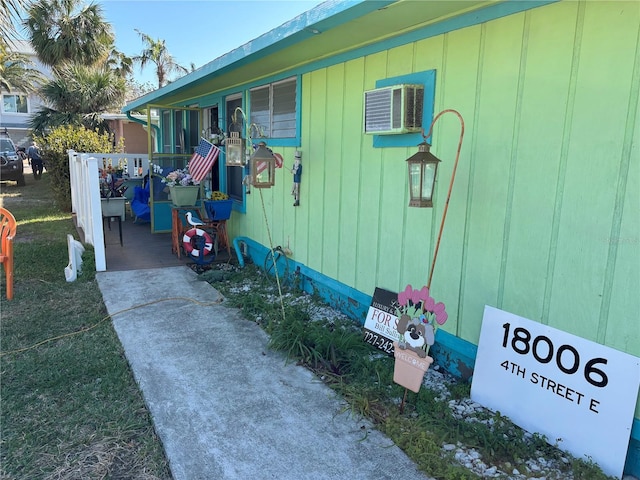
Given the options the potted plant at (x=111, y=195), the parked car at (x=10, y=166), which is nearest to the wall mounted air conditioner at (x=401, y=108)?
the potted plant at (x=111, y=195)

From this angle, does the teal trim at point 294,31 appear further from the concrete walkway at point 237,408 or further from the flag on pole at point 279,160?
the concrete walkway at point 237,408

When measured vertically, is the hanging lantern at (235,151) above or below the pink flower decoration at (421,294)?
above

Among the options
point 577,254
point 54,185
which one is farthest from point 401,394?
point 54,185

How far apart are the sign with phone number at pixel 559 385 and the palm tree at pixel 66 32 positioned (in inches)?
814

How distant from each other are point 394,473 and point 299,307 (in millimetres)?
2161

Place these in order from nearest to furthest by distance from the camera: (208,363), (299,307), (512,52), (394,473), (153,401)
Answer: (394,473), (512,52), (153,401), (208,363), (299,307)

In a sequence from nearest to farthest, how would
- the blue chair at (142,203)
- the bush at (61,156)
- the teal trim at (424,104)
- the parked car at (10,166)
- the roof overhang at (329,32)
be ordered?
the roof overhang at (329,32) → the teal trim at (424,104) → the blue chair at (142,203) → the bush at (61,156) → the parked car at (10,166)

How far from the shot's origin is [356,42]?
355cm

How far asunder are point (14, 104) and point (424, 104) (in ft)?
105

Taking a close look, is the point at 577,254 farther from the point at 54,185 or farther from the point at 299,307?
the point at 54,185

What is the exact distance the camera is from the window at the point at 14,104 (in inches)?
1073

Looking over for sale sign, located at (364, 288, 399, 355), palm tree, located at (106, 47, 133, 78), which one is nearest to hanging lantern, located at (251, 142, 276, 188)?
for sale sign, located at (364, 288, 399, 355)

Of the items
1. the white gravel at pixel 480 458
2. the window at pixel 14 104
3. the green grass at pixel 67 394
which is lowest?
the green grass at pixel 67 394

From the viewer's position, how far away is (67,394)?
2.78 m
